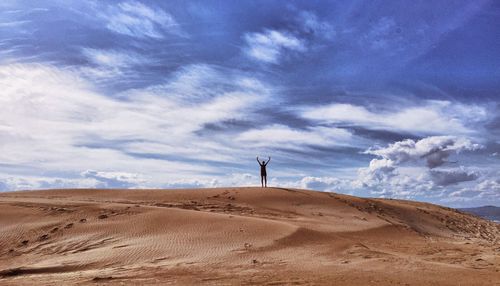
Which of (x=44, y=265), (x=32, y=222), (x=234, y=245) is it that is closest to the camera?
(x=44, y=265)

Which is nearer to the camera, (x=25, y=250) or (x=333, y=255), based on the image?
(x=333, y=255)

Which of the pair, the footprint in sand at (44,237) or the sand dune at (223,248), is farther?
the footprint in sand at (44,237)

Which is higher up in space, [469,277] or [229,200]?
[229,200]

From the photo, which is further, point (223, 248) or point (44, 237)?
point (44, 237)

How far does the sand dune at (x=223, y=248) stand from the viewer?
31.4ft

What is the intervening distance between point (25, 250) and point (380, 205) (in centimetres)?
1920

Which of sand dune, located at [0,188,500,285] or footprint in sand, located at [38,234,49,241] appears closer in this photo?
sand dune, located at [0,188,500,285]

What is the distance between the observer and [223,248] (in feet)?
41.1

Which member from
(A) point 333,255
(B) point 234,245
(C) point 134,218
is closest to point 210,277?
(B) point 234,245

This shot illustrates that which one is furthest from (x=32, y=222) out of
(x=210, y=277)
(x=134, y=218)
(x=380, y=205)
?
(x=380, y=205)

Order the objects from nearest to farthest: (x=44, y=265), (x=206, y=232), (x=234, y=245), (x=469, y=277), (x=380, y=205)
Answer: (x=469, y=277), (x=44, y=265), (x=234, y=245), (x=206, y=232), (x=380, y=205)

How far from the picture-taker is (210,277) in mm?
9484

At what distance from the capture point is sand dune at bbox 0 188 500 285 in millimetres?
9578

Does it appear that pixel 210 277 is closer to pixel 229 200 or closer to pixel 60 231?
pixel 60 231
